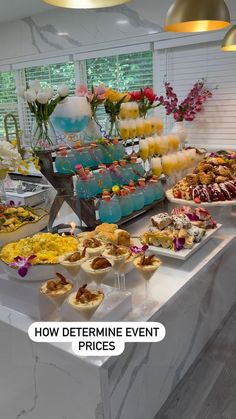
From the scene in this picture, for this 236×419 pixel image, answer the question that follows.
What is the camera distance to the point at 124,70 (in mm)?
4621

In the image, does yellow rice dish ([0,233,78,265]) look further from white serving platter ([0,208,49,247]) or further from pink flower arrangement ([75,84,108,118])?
pink flower arrangement ([75,84,108,118])

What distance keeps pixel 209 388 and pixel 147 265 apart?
0.85 m

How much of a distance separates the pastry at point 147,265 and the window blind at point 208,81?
2973mm

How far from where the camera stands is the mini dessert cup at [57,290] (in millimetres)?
1194

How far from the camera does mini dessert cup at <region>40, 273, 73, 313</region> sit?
1.19 meters

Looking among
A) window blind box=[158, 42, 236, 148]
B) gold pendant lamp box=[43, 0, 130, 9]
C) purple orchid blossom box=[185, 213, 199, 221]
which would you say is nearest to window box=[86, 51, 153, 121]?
window blind box=[158, 42, 236, 148]

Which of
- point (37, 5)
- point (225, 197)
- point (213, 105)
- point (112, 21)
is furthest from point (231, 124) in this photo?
point (37, 5)

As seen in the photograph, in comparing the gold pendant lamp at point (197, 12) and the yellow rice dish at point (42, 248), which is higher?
the gold pendant lamp at point (197, 12)

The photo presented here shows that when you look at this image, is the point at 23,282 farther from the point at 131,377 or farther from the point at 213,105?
the point at 213,105

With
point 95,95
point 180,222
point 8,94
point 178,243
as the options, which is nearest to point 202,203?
point 180,222

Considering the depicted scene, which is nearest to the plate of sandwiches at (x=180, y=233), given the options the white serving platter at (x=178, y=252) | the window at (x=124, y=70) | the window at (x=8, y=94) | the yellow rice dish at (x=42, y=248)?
the white serving platter at (x=178, y=252)

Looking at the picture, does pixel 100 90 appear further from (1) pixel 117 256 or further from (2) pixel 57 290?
(2) pixel 57 290

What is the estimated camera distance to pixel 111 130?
7.41 feet

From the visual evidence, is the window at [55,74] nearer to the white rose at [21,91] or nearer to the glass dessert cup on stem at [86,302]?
the white rose at [21,91]
